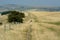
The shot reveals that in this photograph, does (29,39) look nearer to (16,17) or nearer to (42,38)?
(42,38)

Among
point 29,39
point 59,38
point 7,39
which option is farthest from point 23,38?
point 59,38

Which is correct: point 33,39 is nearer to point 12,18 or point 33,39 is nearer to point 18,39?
point 18,39

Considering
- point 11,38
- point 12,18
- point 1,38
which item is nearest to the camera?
point 1,38

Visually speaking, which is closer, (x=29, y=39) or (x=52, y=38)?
(x=29, y=39)

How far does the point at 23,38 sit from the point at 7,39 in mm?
1684

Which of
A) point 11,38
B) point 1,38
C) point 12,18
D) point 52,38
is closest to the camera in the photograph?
point 1,38

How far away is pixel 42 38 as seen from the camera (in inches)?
740

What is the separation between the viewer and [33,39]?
58.5 ft

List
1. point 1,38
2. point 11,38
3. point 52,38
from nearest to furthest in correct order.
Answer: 1. point 1,38
2. point 11,38
3. point 52,38

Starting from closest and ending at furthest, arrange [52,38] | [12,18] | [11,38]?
[11,38] < [52,38] < [12,18]

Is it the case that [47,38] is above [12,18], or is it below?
above

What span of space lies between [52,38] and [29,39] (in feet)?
7.07

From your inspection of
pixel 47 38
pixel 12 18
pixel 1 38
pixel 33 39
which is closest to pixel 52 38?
pixel 47 38

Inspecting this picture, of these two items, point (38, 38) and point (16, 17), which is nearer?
point (38, 38)
